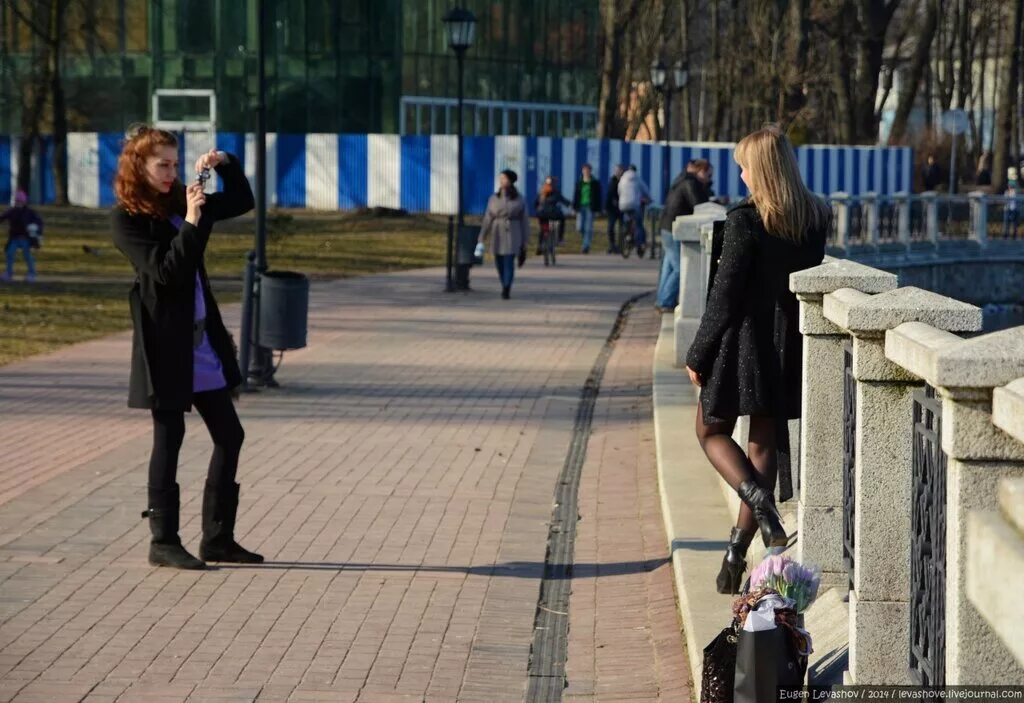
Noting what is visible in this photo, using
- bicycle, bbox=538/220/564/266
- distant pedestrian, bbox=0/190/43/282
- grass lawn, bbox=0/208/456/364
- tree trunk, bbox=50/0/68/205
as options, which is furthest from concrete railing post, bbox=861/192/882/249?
tree trunk, bbox=50/0/68/205

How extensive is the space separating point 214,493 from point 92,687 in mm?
1855

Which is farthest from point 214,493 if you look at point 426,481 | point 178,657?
point 426,481

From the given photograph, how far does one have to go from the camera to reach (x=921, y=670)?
4.33 m

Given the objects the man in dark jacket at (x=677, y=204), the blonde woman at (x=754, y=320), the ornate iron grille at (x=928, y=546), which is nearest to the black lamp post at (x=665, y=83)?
the man in dark jacket at (x=677, y=204)

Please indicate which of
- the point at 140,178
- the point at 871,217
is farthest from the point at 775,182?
the point at 871,217

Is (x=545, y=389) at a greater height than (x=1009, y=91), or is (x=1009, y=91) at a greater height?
(x=1009, y=91)

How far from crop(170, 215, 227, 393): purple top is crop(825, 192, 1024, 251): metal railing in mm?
24993

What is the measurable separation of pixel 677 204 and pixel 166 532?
46.8 feet

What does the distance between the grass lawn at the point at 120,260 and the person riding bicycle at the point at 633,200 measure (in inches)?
137

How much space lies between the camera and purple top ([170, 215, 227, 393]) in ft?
23.6

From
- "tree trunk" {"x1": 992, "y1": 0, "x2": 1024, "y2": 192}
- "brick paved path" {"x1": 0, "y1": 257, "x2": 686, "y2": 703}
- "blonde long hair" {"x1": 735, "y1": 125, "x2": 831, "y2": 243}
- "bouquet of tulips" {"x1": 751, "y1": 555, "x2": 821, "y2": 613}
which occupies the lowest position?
"brick paved path" {"x1": 0, "y1": 257, "x2": 686, "y2": 703}

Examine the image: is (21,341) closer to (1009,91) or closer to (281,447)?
(281,447)

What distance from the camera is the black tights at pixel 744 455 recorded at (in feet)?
21.5

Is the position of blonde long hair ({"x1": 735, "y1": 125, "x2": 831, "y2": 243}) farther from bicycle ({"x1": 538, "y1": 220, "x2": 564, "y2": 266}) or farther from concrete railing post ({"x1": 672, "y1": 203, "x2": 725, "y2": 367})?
bicycle ({"x1": 538, "y1": 220, "x2": 564, "y2": 266})
